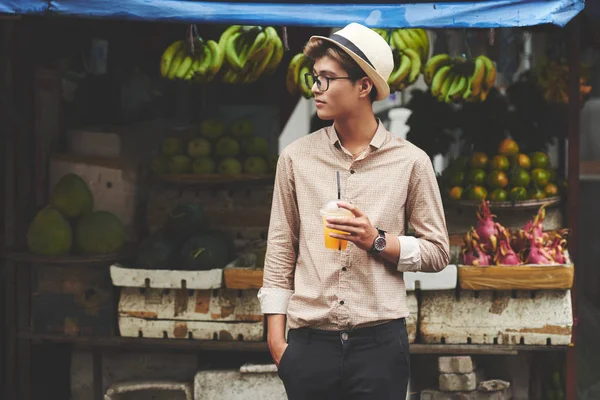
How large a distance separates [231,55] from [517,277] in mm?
2006

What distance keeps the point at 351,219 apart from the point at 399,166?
0.33 metres

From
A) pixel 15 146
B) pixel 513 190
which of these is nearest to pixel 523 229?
pixel 513 190

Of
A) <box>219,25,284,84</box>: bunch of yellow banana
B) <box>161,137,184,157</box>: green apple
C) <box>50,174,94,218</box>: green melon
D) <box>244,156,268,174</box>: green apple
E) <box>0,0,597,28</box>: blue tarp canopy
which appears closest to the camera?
<box>0,0,597,28</box>: blue tarp canopy

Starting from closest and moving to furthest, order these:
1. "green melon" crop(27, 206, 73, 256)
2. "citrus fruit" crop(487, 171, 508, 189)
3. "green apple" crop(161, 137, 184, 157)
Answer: "green melon" crop(27, 206, 73, 256), "citrus fruit" crop(487, 171, 508, 189), "green apple" crop(161, 137, 184, 157)

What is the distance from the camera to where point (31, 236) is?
16.1ft

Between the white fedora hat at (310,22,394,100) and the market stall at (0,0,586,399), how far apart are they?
1748 mm

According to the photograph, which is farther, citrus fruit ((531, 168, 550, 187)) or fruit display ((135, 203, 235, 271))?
citrus fruit ((531, 168, 550, 187))

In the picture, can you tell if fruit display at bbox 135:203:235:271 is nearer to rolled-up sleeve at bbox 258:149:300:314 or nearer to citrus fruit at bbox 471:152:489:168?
citrus fruit at bbox 471:152:489:168

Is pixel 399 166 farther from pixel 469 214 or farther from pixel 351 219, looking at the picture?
pixel 469 214

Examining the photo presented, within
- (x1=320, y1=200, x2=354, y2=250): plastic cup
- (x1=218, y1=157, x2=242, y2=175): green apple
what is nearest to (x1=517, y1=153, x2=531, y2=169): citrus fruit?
(x1=218, y1=157, x2=242, y2=175): green apple

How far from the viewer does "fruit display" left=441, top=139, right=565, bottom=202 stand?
202 inches

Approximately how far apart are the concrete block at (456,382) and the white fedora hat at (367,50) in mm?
2487

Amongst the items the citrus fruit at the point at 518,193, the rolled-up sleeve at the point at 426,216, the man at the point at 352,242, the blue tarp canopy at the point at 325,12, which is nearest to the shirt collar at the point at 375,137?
the man at the point at 352,242

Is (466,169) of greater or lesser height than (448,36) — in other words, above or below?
below
